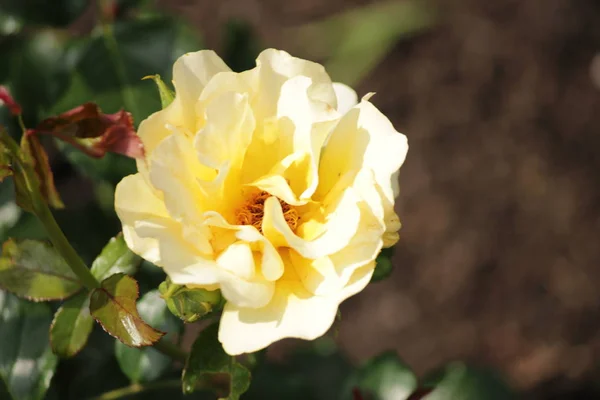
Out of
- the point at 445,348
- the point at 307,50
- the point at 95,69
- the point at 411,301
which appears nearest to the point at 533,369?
the point at 445,348

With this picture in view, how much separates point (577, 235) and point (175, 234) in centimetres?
145

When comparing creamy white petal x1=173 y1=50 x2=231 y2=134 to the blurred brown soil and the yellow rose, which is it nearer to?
the yellow rose

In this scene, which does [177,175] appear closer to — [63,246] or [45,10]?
[63,246]

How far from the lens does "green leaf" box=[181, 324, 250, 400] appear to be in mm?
662

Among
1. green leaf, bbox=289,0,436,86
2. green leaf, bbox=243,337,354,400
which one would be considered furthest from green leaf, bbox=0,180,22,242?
green leaf, bbox=289,0,436,86

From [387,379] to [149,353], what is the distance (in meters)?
0.41

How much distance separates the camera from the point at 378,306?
1.86m

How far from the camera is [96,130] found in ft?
1.97

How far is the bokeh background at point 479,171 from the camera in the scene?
1809 mm

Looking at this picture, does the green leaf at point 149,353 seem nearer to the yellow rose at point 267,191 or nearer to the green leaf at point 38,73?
the yellow rose at point 267,191

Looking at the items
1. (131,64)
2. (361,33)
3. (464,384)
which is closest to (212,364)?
(131,64)

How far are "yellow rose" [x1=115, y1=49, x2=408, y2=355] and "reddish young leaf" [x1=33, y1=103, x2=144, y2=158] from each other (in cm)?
2

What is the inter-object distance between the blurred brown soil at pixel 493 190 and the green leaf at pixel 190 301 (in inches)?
49.2

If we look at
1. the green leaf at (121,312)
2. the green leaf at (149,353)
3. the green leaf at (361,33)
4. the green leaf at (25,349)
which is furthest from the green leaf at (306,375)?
the green leaf at (361,33)
